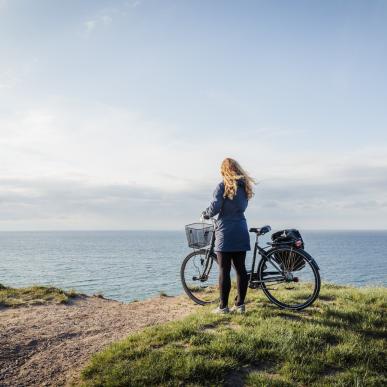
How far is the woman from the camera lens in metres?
7.42

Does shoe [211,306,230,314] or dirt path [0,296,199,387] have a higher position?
shoe [211,306,230,314]

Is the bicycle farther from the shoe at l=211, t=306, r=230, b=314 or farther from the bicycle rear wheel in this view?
the shoe at l=211, t=306, r=230, b=314

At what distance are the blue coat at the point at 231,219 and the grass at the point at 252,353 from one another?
1.39m

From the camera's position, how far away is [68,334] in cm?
739

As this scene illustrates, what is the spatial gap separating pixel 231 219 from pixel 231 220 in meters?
0.02

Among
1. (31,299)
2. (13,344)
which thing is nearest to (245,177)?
(13,344)

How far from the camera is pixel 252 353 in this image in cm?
536

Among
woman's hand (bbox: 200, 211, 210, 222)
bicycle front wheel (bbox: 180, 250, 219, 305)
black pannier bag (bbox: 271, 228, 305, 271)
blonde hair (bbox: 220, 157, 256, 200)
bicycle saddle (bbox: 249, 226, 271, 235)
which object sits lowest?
bicycle front wheel (bbox: 180, 250, 219, 305)

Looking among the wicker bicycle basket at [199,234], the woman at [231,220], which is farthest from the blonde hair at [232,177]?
the wicker bicycle basket at [199,234]

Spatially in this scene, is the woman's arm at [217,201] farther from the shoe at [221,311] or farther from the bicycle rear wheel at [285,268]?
the shoe at [221,311]

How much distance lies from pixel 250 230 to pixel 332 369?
3255 millimetres

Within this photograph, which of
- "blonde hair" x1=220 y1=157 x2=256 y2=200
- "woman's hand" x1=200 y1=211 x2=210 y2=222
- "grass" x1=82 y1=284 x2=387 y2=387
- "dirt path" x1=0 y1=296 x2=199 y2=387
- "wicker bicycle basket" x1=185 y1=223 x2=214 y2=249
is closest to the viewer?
"grass" x1=82 y1=284 x2=387 y2=387

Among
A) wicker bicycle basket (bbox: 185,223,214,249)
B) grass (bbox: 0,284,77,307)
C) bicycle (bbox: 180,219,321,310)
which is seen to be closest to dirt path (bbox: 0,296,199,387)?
grass (bbox: 0,284,77,307)

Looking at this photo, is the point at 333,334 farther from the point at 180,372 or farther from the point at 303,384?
the point at 180,372
